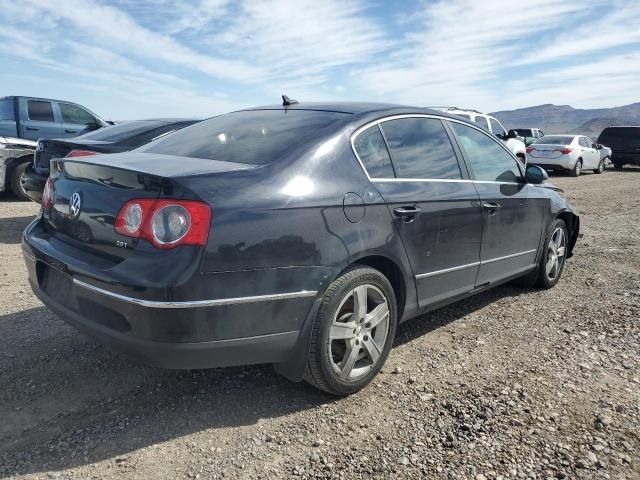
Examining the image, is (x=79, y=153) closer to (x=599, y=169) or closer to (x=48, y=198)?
(x=48, y=198)

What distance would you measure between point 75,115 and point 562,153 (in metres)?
14.7

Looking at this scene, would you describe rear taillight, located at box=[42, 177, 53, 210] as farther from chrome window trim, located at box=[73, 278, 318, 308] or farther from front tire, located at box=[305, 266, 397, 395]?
front tire, located at box=[305, 266, 397, 395]

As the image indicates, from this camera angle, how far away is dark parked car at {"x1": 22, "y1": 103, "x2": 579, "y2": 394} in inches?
90.4

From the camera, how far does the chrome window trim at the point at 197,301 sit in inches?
87.8

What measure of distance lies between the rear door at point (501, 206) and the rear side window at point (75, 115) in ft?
31.5

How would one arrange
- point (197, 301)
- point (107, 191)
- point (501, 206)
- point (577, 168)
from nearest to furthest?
point (197, 301) < point (107, 191) < point (501, 206) < point (577, 168)

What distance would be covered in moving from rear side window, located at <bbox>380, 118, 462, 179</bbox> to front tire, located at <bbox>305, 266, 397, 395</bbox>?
0.74 m

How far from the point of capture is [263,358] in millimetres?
2549

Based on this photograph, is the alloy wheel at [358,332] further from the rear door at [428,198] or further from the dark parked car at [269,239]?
the rear door at [428,198]

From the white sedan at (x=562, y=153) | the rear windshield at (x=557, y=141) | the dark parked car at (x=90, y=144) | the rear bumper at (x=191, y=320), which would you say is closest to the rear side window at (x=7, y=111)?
the dark parked car at (x=90, y=144)

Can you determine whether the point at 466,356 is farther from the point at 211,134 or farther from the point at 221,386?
the point at 211,134

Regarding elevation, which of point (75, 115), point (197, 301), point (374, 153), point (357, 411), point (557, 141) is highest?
point (75, 115)

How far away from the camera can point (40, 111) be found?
1080 cm

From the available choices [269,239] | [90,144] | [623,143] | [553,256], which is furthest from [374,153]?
[623,143]
